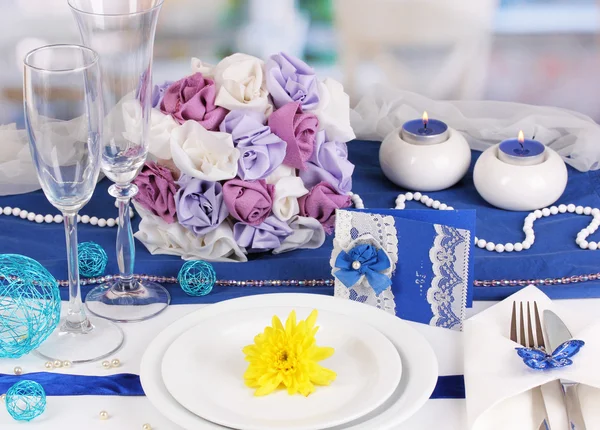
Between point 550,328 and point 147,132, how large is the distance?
0.47m

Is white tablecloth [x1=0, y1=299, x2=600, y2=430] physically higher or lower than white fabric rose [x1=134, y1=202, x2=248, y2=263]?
lower

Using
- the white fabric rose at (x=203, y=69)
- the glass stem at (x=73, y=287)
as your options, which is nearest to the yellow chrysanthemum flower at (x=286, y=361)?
the glass stem at (x=73, y=287)

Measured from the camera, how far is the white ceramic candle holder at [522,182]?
129 centimetres

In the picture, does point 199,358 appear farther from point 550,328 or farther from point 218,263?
point 550,328

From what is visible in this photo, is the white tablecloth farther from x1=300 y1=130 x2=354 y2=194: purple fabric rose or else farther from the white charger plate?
x1=300 y1=130 x2=354 y2=194: purple fabric rose

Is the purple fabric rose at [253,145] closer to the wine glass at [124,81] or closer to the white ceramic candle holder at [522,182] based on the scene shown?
the wine glass at [124,81]

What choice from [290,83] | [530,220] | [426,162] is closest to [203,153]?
[290,83]

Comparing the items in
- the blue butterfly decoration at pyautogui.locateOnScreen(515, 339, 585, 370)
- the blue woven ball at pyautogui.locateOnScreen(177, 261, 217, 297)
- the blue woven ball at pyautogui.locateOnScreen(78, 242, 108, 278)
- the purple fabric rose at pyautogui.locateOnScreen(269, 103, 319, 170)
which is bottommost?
the blue butterfly decoration at pyautogui.locateOnScreen(515, 339, 585, 370)

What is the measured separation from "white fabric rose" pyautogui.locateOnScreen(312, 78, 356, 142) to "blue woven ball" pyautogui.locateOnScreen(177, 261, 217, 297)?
0.78 ft

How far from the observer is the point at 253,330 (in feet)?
3.30

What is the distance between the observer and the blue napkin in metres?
1.04

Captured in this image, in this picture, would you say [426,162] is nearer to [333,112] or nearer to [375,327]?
[333,112]

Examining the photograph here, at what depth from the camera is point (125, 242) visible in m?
1.12

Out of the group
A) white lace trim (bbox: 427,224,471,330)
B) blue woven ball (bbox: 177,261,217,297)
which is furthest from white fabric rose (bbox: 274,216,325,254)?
white lace trim (bbox: 427,224,471,330)
